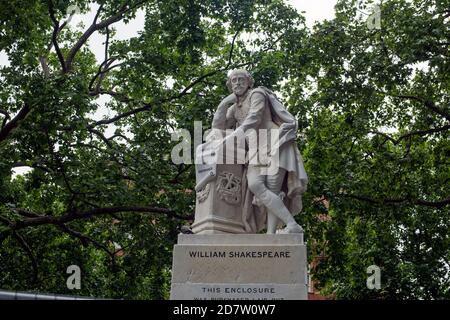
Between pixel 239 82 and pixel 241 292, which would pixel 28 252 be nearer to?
pixel 239 82

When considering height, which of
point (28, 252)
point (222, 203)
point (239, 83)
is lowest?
point (222, 203)

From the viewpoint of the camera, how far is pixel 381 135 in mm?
20672

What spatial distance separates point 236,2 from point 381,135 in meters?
5.35

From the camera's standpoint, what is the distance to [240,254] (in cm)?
1022

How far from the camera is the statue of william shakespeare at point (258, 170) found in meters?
10.9

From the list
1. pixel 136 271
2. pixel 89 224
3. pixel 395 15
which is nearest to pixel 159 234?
pixel 136 271

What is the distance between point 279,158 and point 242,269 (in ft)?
5.91

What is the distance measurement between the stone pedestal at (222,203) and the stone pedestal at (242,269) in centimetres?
44

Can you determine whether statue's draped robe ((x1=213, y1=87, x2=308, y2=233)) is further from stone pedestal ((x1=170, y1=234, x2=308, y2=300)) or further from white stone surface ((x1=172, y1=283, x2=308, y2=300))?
white stone surface ((x1=172, y1=283, x2=308, y2=300))

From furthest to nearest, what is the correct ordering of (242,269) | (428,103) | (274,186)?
(428,103), (274,186), (242,269)

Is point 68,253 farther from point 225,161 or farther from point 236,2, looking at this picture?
point 225,161

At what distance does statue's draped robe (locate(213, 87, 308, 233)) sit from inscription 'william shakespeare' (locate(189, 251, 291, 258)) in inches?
34.8

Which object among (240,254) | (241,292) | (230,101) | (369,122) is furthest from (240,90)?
(369,122)

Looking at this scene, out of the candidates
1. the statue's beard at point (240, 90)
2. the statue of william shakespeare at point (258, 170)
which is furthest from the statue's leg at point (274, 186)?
the statue's beard at point (240, 90)
